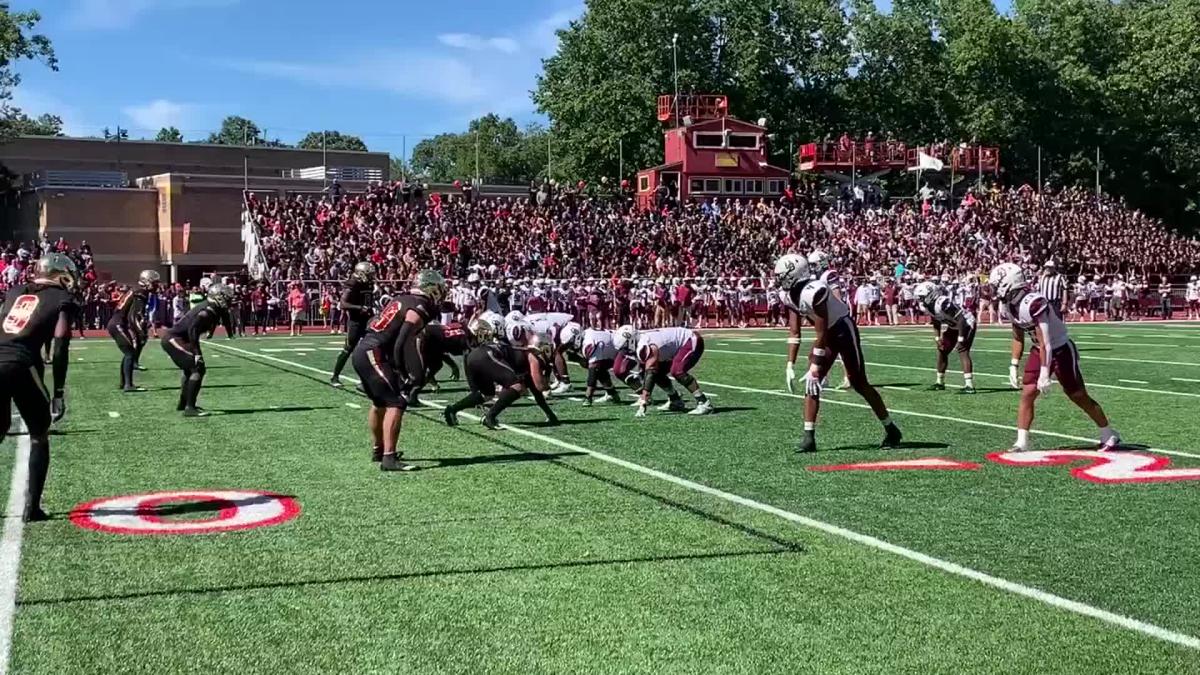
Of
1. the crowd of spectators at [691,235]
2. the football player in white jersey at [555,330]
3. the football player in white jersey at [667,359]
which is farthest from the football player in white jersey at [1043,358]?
the crowd of spectators at [691,235]

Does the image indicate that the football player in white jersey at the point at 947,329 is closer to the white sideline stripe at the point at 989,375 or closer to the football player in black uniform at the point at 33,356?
the white sideline stripe at the point at 989,375

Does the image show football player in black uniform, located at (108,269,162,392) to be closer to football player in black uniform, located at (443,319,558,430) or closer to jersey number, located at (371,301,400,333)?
football player in black uniform, located at (443,319,558,430)

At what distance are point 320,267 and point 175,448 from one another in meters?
26.2

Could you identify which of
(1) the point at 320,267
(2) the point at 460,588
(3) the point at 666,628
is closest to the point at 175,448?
(2) the point at 460,588

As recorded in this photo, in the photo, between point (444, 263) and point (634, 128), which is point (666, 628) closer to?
point (444, 263)

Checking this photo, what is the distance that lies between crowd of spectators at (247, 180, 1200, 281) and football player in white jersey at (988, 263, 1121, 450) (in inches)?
1095

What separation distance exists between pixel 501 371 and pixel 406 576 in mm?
5958

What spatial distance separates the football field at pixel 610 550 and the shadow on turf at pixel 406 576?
21 mm

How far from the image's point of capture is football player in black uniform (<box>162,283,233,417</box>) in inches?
537

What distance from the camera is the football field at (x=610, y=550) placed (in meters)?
5.06

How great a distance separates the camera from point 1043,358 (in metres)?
10.1

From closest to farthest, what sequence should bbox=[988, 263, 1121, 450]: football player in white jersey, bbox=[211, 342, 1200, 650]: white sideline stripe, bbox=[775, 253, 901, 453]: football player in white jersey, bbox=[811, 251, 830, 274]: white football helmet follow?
bbox=[211, 342, 1200, 650]: white sideline stripe, bbox=[988, 263, 1121, 450]: football player in white jersey, bbox=[775, 253, 901, 453]: football player in white jersey, bbox=[811, 251, 830, 274]: white football helmet

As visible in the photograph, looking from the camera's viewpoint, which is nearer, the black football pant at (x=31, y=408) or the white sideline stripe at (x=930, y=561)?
the white sideline stripe at (x=930, y=561)

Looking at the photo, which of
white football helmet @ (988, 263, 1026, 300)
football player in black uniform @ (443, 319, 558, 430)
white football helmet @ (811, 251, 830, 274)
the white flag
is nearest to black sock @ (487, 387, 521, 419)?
football player in black uniform @ (443, 319, 558, 430)
